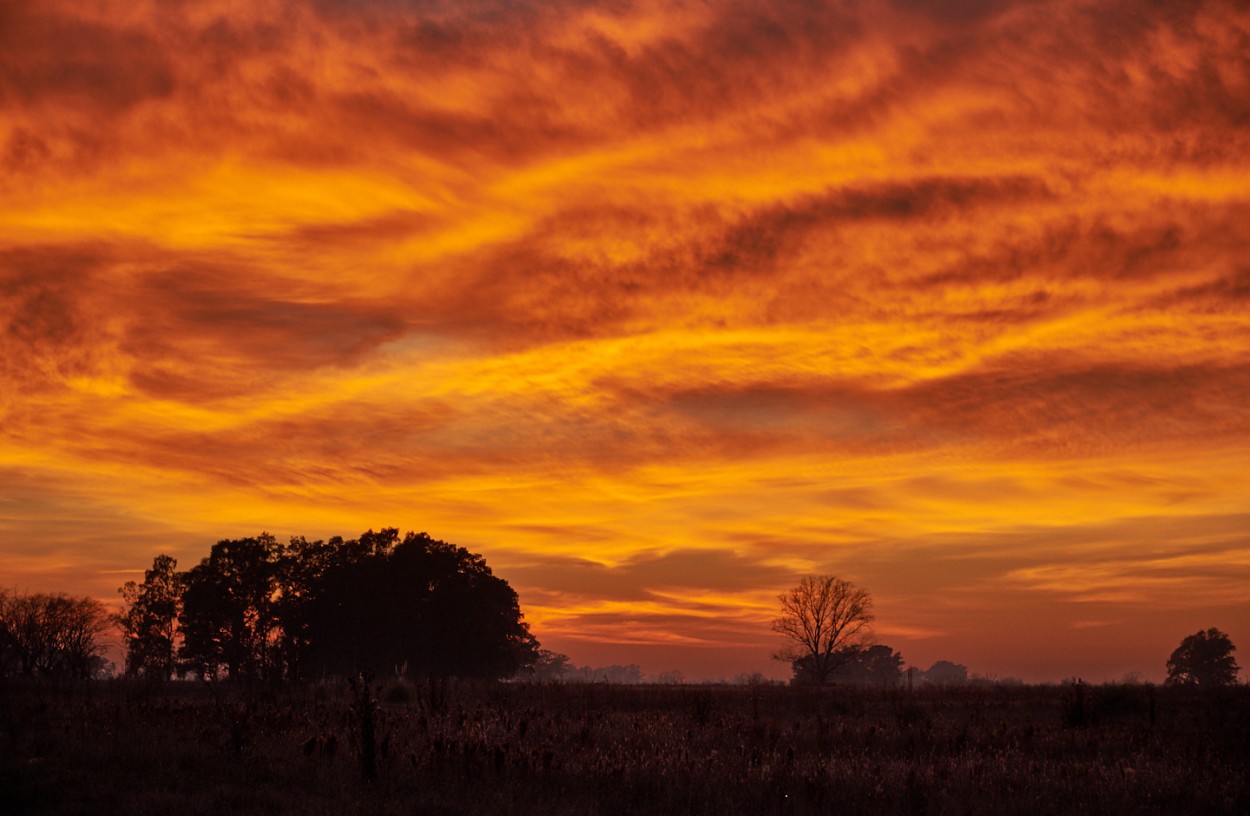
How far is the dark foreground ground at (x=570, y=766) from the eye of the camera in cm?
1505

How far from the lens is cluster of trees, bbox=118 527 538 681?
72.7 m

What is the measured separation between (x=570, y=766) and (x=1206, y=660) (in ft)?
431

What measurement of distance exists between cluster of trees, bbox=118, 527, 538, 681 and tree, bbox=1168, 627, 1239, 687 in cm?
9374

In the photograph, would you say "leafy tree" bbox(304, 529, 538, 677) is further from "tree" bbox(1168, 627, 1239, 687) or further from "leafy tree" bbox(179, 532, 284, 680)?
"tree" bbox(1168, 627, 1239, 687)

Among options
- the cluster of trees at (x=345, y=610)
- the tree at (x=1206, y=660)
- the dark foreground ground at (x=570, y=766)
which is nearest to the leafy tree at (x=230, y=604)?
the cluster of trees at (x=345, y=610)

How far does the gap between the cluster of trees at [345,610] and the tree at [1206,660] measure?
308ft

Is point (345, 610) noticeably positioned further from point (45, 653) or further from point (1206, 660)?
point (1206, 660)

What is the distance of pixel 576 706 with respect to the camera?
3575 centimetres

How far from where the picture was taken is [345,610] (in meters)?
72.9

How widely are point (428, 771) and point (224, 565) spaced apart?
67229 mm

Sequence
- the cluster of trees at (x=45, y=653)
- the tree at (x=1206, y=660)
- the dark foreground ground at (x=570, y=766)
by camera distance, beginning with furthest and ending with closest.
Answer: the tree at (x=1206, y=660)
the cluster of trees at (x=45, y=653)
the dark foreground ground at (x=570, y=766)

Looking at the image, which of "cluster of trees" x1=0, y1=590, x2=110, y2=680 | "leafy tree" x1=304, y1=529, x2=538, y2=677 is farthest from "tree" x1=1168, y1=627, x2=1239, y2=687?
"cluster of trees" x1=0, y1=590, x2=110, y2=680

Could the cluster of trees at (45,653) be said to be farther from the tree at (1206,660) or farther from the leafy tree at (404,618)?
the tree at (1206,660)

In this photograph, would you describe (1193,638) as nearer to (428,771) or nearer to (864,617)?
(864,617)
